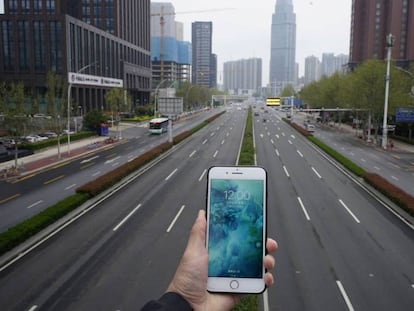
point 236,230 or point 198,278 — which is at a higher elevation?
point 236,230

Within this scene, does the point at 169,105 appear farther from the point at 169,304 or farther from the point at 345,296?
the point at 169,304

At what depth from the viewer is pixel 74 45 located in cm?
9319

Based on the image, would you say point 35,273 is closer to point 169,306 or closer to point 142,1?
point 169,306

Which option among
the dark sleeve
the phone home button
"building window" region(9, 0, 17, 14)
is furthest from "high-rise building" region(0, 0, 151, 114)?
the dark sleeve

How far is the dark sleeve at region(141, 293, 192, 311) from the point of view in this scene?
119 inches

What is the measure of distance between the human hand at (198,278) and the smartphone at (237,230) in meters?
0.14

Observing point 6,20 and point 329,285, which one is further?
point 6,20

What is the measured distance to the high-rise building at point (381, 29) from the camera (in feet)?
420

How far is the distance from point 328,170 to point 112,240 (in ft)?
80.6

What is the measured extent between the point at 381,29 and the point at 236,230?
5834 inches

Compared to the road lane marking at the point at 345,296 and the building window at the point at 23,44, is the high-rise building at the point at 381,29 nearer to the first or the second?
the building window at the point at 23,44

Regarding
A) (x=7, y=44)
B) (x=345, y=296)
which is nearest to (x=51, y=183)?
(x=345, y=296)

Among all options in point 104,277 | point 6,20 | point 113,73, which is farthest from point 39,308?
point 113,73

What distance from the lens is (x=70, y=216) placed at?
23.5m
